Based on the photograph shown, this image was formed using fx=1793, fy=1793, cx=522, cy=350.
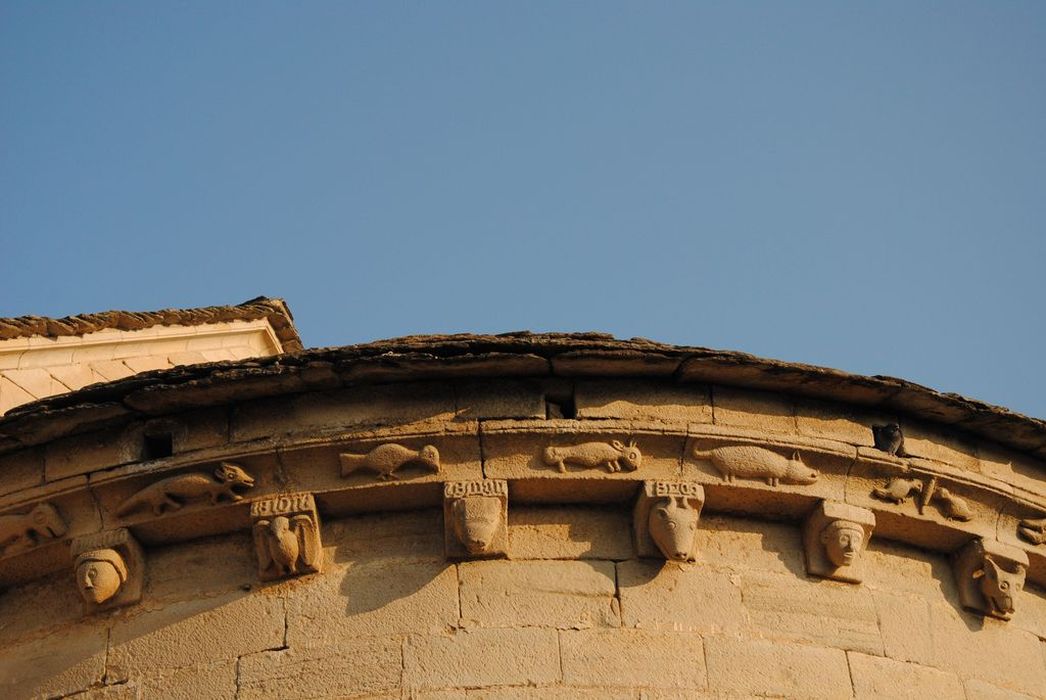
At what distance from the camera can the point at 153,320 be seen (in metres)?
14.4

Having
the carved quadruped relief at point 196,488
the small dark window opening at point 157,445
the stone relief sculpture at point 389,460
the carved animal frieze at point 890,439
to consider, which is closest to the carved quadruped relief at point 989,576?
the carved animal frieze at point 890,439

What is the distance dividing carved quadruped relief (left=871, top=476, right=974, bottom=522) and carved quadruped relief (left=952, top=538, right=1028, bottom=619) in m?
0.20

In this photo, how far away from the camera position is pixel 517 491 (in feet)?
30.1

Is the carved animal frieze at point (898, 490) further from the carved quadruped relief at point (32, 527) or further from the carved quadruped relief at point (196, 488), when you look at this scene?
the carved quadruped relief at point (32, 527)

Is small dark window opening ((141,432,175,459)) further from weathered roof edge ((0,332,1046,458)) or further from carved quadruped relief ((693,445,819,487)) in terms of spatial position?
carved quadruped relief ((693,445,819,487))

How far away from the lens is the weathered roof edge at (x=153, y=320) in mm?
13477

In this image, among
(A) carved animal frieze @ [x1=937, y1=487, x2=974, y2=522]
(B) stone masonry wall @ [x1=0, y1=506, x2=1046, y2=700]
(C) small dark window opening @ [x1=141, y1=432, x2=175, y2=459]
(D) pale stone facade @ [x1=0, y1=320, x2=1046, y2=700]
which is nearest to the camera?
(B) stone masonry wall @ [x1=0, y1=506, x2=1046, y2=700]

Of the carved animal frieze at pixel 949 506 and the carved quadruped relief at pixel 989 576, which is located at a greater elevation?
the carved animal frieze at pixel 949 506

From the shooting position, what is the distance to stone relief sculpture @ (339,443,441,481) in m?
9.15

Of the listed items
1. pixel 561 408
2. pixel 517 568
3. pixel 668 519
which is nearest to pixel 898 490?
pixel 668 519

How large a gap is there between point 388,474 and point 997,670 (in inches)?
132

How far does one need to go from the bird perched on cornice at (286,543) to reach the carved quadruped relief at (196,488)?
Answer: 0.24 meters

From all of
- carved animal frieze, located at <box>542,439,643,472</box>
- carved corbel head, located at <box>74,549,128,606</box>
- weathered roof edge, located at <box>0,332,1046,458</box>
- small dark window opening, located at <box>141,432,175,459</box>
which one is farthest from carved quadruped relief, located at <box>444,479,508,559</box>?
carved corbel head, located at <box>74,549,128,606</box>

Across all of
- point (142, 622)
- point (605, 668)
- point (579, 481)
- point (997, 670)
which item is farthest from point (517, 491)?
point (997, 670)
